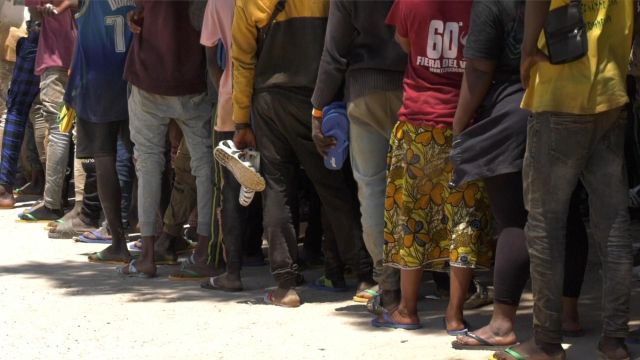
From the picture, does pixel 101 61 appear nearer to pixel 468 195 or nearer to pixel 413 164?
pixel 413 164

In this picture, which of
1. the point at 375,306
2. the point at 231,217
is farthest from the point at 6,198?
the point at 375,306

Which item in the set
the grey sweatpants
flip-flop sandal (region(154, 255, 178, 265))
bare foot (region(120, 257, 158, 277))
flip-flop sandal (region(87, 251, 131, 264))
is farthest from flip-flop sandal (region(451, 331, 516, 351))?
flip-flop sandal (region(87, 251, 131, 264))

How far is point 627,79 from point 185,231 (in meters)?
4.55

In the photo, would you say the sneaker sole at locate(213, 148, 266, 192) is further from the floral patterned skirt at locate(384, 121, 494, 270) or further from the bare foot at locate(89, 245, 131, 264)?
the bare foot at locate(89, 245, 131, 264)

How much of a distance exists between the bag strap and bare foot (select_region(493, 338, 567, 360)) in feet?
7.55

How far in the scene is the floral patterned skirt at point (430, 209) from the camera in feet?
18.5

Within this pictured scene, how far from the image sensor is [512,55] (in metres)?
5.32

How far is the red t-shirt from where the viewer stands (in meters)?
5.61

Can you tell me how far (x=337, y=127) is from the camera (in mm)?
6242

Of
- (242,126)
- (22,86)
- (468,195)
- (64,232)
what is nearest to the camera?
(468,195)

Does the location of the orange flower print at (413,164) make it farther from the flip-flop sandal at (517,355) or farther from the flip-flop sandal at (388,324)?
the flip-flop sandal at (517,355)

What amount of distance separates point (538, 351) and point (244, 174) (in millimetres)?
2142

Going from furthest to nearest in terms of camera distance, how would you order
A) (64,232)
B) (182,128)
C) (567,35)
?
(64,232)
(182,128)
(567,35)

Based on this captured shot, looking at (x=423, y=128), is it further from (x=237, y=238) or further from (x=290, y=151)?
(x=237, y=238)
